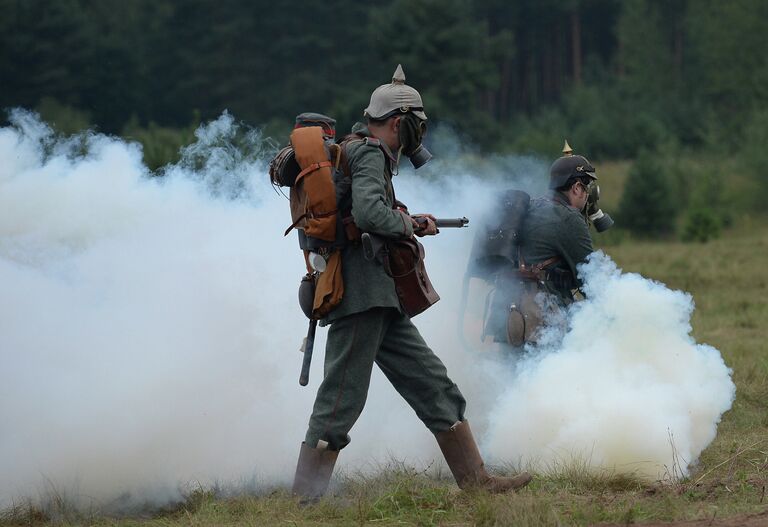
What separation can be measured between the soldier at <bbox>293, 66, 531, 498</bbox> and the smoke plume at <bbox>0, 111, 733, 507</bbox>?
72cm

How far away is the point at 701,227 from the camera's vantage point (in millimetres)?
24391

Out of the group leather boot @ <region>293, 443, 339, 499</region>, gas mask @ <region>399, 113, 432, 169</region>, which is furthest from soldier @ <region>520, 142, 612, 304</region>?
leather boot @ <region>293, 443, 339, 499</region>

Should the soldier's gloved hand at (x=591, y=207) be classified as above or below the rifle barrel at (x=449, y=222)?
above

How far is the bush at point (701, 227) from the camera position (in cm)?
2423

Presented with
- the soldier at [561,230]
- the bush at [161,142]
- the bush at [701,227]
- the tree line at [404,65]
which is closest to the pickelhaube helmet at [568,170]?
the soldier at [561,230]

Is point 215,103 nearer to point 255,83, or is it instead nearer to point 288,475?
point 255,83

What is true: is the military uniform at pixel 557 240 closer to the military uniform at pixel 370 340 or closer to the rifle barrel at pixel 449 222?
the rifle barrel at pixel 449 222

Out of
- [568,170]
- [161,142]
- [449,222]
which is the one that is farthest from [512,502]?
[161,142]

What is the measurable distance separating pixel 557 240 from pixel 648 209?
1966 centimetres

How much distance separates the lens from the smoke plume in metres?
5.76

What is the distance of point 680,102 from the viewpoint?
2039 inches

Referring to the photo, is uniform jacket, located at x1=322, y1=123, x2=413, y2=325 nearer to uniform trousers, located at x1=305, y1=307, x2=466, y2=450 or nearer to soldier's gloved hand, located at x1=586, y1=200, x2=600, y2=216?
uniform trousers, located at x1=305, y1=307, x2=466, y2=450

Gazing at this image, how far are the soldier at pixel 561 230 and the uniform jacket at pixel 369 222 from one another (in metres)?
1.69

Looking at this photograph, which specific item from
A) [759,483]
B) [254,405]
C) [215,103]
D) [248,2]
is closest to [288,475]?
[254,405]
